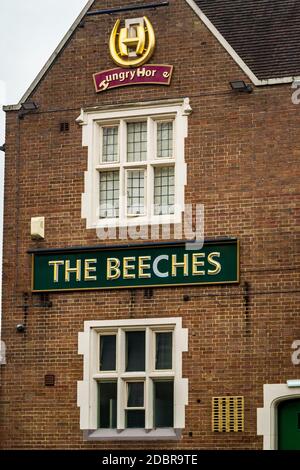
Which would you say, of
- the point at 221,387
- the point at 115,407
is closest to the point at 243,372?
the point at 221,387

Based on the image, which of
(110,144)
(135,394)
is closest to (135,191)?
(110,144)

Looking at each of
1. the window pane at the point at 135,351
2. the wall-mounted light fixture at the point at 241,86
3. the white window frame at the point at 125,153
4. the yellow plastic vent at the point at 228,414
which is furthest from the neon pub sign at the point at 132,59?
the yellow plastic vent at the point at 228,414

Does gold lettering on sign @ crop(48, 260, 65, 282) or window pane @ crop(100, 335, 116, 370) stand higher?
gold lettering on sign @ crop(48, 260, 65, 282)

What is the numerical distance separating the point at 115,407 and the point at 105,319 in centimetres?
165

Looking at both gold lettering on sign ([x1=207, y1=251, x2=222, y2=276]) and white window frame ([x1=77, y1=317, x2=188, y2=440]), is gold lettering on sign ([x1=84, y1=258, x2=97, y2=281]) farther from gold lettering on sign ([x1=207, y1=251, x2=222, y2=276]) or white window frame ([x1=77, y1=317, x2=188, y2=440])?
gold lettering on sign ([x1=207, y1=251, x2=222, y2=276])

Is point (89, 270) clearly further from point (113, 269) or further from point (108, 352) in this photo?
point (108, 352)

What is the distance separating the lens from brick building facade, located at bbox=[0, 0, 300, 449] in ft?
73.6

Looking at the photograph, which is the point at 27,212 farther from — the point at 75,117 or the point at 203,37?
the point at 203,37

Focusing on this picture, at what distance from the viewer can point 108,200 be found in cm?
2409

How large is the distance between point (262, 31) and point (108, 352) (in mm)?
7145

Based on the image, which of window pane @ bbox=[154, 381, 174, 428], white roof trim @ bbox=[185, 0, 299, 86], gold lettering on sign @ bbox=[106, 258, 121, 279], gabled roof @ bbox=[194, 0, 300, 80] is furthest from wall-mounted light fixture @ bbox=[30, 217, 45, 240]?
gabled roof @ bbox=[194, 0, 300, 80]

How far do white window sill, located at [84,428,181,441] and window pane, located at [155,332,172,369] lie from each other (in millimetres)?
1198

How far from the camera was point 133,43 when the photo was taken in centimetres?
2416

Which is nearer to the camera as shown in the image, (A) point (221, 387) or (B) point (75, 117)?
(A) point (221, 387)
